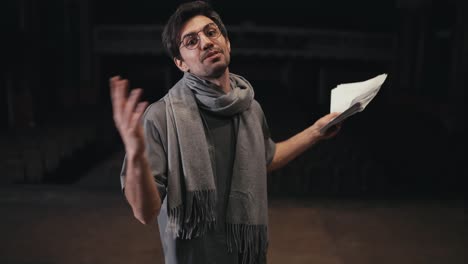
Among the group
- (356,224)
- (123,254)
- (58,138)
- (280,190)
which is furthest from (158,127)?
(58,138)

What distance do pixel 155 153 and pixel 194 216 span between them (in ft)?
0.59

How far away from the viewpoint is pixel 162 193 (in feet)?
3.39

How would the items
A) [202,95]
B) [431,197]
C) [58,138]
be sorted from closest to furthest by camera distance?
[202,95]
[431,197]
[58,138]

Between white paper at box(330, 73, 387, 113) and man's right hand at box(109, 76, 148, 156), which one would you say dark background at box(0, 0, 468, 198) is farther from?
man's right hand at box(109, 76, 148, 156)

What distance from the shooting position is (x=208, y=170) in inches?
42.1

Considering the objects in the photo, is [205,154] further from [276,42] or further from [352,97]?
[276,42]

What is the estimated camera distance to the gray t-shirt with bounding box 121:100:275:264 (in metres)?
1.07

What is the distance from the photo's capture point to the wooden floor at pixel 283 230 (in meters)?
2.45

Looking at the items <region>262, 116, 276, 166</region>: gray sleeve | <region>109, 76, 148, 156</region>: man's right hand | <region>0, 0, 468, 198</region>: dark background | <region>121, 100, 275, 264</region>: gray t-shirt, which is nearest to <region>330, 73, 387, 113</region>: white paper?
<region>262, 116, 276, 166</region>: gray sleeve

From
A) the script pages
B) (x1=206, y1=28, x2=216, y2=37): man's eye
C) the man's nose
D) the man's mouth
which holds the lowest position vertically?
the script pages

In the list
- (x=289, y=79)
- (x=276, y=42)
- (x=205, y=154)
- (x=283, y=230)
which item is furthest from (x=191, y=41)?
(x=289, y=79)

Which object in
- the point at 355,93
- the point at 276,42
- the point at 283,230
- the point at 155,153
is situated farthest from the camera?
the point at 276,42

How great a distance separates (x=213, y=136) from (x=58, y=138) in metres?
4.80

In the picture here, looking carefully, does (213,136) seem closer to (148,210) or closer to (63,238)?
(148,210)
